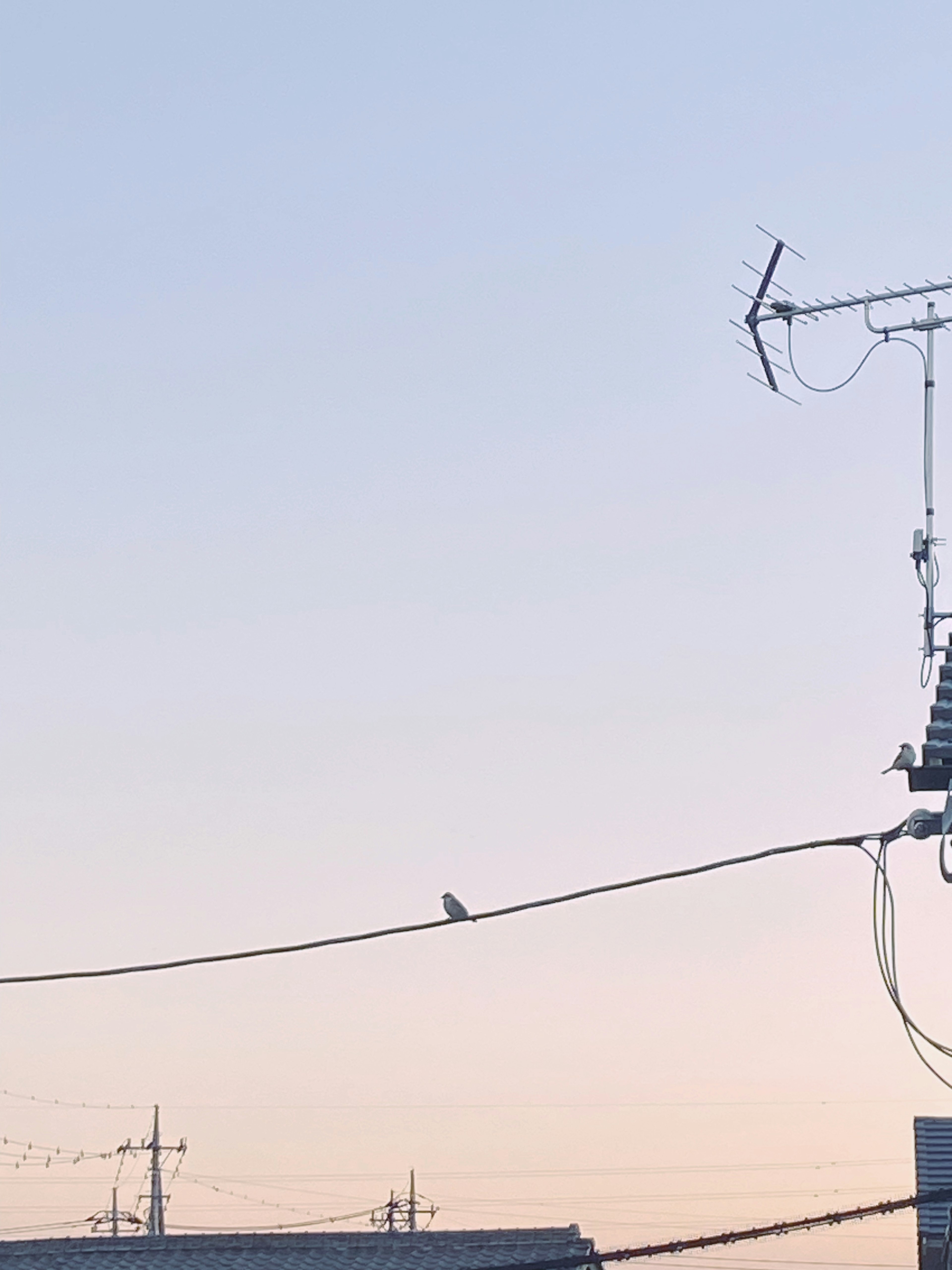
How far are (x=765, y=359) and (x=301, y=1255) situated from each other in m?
17.4

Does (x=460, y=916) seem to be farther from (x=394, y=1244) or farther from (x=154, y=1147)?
(x=154, y=1147)

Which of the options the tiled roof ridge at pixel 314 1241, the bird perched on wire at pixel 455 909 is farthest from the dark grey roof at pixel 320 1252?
the bird perched on wire at pixel 455 909

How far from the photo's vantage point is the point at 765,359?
1359 cm

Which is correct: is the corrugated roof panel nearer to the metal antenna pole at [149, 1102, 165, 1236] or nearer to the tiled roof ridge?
the tiled roof ridge

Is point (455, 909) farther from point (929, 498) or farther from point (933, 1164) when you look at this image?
point (933, 1164)

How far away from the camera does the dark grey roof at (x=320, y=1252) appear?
25500 millimetres

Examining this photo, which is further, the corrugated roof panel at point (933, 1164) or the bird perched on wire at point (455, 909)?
the corrugated roof panel at point (933, 1164)

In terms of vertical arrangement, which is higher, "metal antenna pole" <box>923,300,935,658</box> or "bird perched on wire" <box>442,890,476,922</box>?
"metal antenna pole" <box>923,300,935,658</box>

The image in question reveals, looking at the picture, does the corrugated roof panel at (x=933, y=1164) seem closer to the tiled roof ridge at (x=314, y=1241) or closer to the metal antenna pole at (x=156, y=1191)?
the tiled roof ridge at (x=314, y=1241)

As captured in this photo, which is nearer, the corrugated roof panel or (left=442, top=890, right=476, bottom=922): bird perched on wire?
(left=442, top=890, right=476, bottom=922): bird perched on wire

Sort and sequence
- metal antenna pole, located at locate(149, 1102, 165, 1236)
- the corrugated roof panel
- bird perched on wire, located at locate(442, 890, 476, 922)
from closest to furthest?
bird perched on wire, located at locate(442, 890, 476, 922) < the corrugated roof panel < metal antenna pole, located at locate(149, 1102, 165, 1236)

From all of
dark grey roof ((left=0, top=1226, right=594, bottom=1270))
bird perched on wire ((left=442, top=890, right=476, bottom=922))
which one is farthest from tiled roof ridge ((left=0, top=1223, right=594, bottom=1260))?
bird perched on wire ((left=442, top=890, right=476, bottom=922))

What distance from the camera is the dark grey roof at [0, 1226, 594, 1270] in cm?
2550

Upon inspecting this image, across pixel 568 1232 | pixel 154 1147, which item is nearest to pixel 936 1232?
pixel 568 1232
